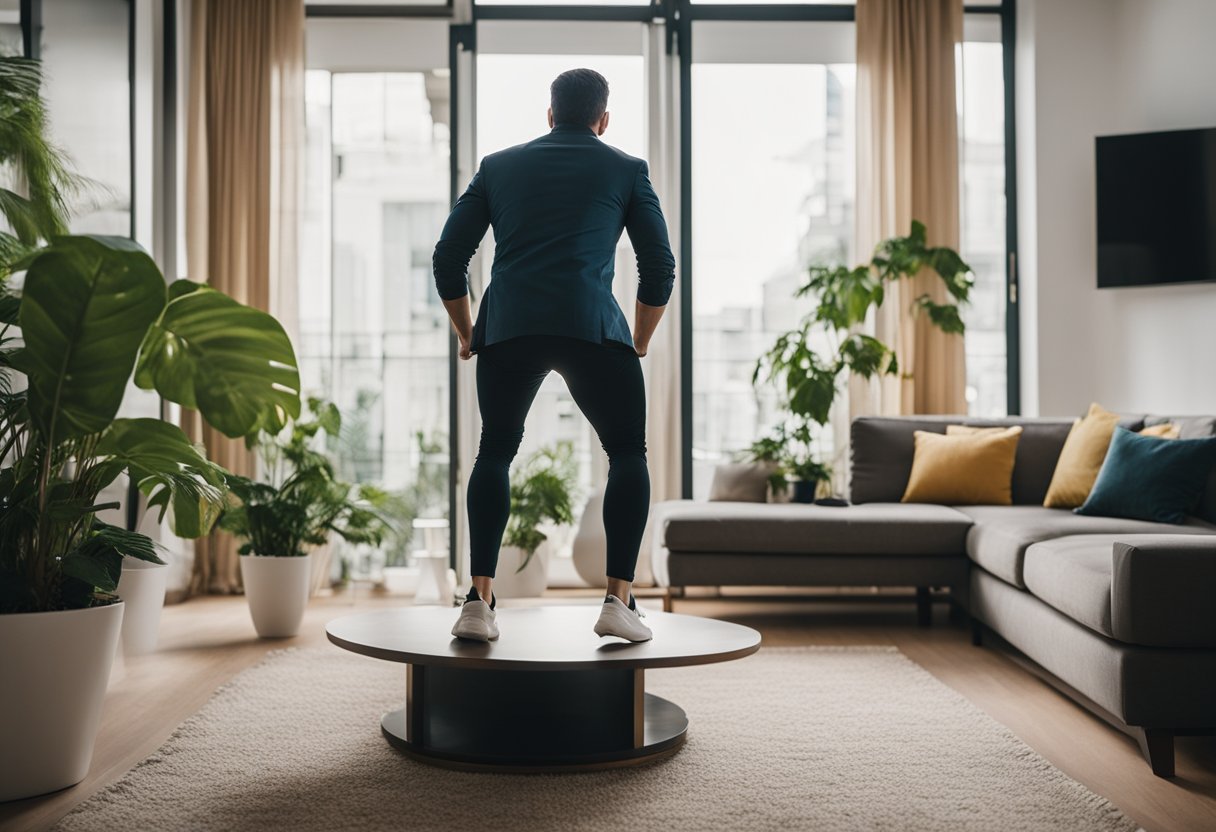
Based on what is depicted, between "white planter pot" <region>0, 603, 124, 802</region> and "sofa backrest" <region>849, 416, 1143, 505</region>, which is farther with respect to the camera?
"sofa backrest" <region>849, 416, 1143, 505</region>

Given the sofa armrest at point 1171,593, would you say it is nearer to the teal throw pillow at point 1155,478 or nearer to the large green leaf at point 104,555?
the teal throw pillow at point 1155,478

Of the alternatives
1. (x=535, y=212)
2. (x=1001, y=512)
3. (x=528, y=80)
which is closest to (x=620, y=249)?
(x=528, y=80)

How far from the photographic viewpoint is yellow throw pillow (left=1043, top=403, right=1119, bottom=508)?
4.02 meters

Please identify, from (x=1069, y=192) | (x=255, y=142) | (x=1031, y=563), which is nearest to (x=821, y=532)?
(x=1031, y=563)

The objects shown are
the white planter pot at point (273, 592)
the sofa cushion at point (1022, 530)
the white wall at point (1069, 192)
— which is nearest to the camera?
the sofa cushion at point (1022, 530)

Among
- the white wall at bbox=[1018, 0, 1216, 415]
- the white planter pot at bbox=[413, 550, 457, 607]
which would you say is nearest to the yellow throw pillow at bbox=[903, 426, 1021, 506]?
the white wall at bbox=[1018, 0, 1216, 415]

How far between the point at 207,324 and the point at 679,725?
1365 millimetres

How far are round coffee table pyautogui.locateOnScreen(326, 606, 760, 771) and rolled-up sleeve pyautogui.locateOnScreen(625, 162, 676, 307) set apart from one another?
763 mm

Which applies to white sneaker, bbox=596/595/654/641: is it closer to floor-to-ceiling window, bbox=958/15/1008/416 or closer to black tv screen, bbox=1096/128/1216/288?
black tv screen, bbox=1096/128/1216/288

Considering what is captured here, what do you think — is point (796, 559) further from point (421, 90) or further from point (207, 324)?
point (421, 90)

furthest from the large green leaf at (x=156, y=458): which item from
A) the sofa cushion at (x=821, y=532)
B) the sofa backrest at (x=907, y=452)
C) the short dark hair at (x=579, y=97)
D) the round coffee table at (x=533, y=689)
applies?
the sofa backrest at (x=907, y=452)

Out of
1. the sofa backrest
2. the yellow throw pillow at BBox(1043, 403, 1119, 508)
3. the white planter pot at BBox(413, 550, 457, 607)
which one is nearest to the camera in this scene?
the yellow throw pillow at BBox(1043, 403, 1119, 508)

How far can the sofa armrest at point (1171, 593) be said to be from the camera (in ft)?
7.73

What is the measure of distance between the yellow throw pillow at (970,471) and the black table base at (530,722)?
88.4 inches
